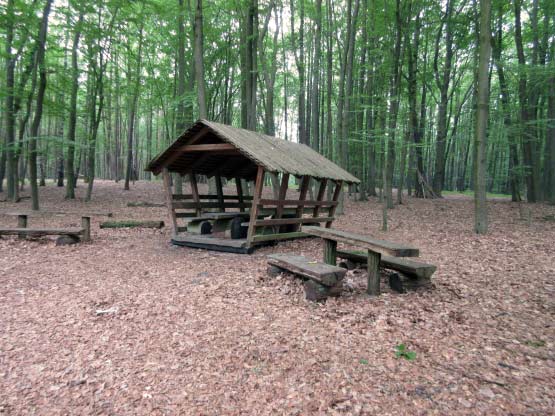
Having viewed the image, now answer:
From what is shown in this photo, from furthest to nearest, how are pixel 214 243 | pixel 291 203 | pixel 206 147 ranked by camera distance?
pixel 291 203
pixel 214 243
pixel 206 147

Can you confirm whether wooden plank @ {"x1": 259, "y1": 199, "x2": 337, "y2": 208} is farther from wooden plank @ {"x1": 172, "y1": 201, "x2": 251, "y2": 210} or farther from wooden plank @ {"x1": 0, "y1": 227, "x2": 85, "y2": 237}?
wooden plank @ {"x1": 0, "y1": 227, "x2": 85, "y2": 237}

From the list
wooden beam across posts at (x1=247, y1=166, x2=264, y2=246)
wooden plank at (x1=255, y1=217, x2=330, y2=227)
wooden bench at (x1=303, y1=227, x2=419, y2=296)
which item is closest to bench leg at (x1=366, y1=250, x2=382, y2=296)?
wooden bench at (x1=303, y1=227, x2=419, y2=296)

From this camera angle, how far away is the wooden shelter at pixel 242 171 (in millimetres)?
7566

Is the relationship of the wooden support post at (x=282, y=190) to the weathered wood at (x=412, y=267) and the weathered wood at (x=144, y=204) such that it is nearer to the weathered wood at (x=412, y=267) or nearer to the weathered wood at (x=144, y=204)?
the weathered wood at (x=412, y=267)

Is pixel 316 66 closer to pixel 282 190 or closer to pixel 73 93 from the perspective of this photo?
pixel 282 190

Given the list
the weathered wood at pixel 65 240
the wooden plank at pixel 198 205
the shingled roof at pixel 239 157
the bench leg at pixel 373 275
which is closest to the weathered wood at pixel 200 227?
the wooden plank at pixel 198 205

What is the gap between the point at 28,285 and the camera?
5340 millimetres

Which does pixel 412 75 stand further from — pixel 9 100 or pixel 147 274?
pixel 9 100

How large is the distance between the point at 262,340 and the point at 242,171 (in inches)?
311

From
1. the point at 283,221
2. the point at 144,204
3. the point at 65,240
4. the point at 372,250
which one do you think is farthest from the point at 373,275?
the point at 144,204

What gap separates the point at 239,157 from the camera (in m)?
9.97

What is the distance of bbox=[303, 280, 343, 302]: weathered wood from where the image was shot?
4.55 meters

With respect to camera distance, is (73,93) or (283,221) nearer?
(283,221)

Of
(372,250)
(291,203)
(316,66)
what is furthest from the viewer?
(316,66)
